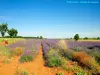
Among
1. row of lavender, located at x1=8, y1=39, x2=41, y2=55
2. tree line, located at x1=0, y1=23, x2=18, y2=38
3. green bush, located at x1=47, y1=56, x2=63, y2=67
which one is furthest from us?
tree line, located at x1=0, y1=23, x2=18, y2=38

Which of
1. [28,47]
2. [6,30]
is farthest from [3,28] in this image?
[28,47]

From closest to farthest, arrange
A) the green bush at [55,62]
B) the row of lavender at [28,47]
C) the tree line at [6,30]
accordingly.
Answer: the green bush at [55,62]
the row of lavender at [28,47]
the tree line at [6,30]

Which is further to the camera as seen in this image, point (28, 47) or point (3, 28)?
point (3, 28)

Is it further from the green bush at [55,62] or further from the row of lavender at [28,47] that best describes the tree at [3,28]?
the green bush at [55,62]

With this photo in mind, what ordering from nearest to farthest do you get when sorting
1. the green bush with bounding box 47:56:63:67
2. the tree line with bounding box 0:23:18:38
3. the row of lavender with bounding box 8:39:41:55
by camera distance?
the green bush with bounding box 47:56:63:67, the row of lavender with bounding box 8:39:41:55, the tree line with bounding box 0:23:18:38

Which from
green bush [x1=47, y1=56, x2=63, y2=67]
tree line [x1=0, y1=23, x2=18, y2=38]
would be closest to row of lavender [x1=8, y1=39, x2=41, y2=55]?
green bush [x1=47, y1=56, x2=63, y2=67]

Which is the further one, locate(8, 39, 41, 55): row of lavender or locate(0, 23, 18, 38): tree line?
locate(0, 23, 18, 38): tree line

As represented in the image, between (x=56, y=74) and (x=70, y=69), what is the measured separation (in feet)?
3.49

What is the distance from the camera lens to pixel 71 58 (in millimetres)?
11680

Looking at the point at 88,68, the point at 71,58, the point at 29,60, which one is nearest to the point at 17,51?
the point at 29,60

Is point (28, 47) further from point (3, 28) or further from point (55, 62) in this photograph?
point (3, 28)

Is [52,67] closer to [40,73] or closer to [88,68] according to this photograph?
[40,73]

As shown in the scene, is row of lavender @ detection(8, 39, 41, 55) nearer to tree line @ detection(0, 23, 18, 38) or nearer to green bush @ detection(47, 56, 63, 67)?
green bush @ detection(47, 56, 63, 67)

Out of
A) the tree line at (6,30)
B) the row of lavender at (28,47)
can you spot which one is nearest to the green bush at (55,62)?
the row of lavender at (28,47)
